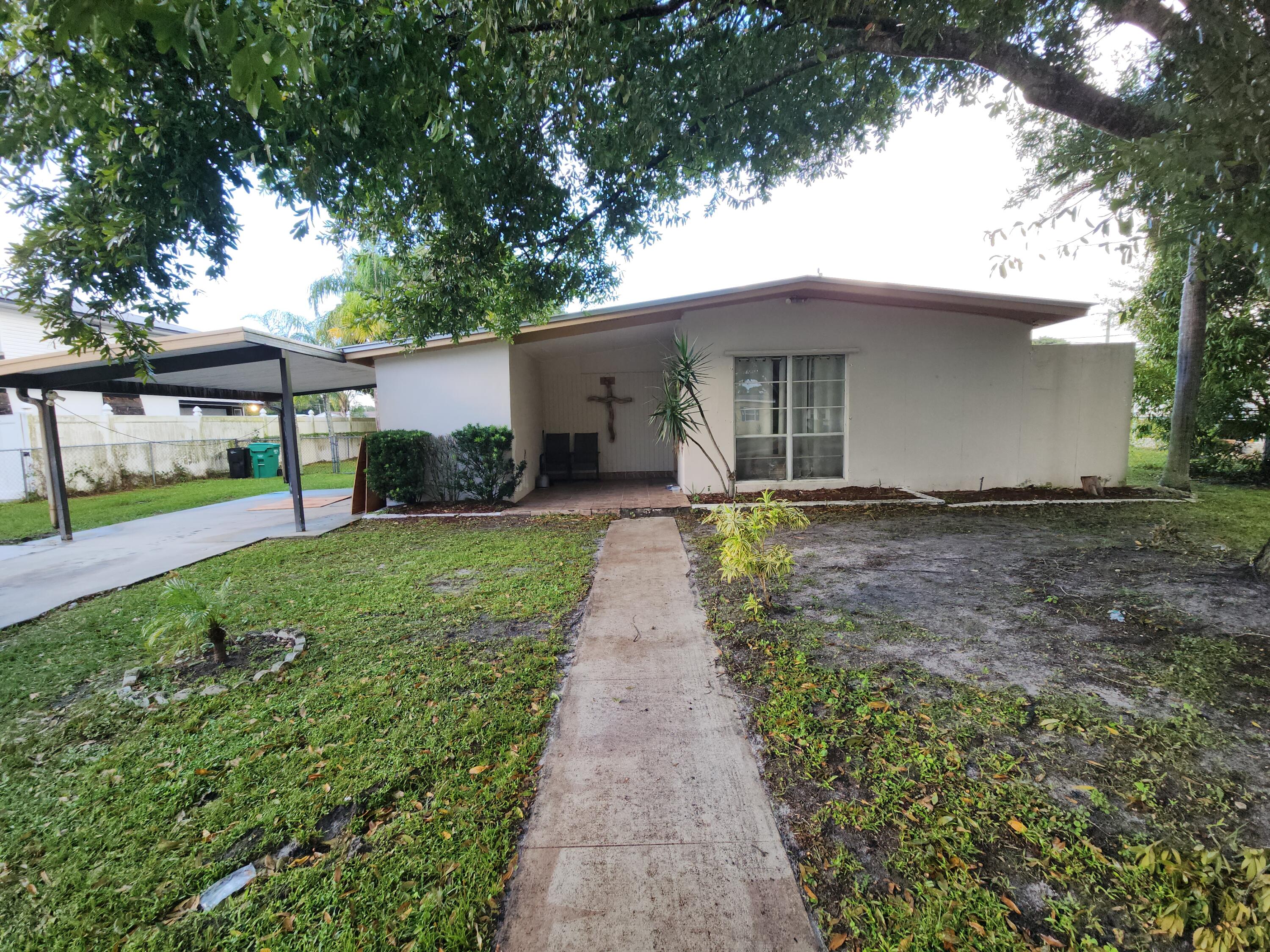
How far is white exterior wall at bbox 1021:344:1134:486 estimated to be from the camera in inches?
325

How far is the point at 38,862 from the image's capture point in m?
1.76

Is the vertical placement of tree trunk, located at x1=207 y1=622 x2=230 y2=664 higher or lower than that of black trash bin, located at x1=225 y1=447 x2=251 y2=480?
lower

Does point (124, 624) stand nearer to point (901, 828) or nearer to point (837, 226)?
point (901, 828)

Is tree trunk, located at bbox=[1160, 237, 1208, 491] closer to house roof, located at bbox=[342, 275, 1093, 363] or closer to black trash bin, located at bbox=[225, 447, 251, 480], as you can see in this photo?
house roof, located at bbox=[342, 275, 1093, 363]

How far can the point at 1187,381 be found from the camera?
8242 millimetres

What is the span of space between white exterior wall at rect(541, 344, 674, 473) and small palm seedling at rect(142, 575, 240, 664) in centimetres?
868

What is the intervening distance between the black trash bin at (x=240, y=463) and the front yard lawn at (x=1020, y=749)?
1515cm

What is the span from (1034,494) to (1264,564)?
13.7 ft

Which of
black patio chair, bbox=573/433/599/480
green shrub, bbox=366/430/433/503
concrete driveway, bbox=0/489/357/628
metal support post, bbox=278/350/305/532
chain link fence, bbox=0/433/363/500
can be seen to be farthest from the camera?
black patio chair, bbox=573/433/599/480

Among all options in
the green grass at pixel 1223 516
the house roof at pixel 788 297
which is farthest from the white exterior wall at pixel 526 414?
the green grass at pixel 1223 516

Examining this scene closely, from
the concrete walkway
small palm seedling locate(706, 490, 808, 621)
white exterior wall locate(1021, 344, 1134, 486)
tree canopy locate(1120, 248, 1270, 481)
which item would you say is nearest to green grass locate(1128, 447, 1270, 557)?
tree canopy locate(1120, 248, 1270, 481)

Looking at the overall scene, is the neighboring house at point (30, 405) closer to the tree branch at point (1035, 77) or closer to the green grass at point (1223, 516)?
the tree branch at point (1035, 77)

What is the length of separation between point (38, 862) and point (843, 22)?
6.96 m

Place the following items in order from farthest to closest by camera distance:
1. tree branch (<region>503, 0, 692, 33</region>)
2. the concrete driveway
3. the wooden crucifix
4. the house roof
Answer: the wooden crucifix → the house roof → the concrete driveway → tree branch (<region>503, 0, 692, 33</region>)
